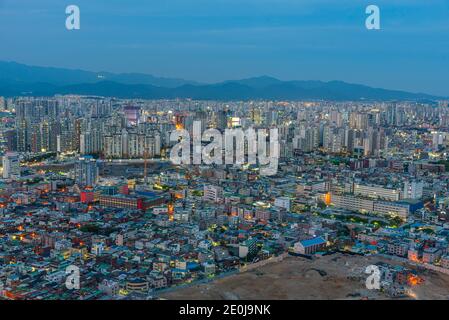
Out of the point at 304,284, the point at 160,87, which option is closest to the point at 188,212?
the point at 304,284

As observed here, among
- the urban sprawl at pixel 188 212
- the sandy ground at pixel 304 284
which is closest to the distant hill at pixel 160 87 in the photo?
the urban sprawl at pixel 188 212

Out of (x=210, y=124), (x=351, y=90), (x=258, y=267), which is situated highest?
(x=351, y=90)

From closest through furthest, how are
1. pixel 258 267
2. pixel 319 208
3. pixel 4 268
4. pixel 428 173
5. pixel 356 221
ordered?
pixel 4 268, pixel 258 267, pixel 356 221, pixel 319 208, pixel 428 173

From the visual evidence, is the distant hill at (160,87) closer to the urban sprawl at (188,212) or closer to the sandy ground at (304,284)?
the urban sprawl at (188,212)

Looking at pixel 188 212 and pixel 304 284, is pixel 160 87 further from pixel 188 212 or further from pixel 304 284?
pixel 304 284

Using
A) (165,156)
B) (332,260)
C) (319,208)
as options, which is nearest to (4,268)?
(332,260)

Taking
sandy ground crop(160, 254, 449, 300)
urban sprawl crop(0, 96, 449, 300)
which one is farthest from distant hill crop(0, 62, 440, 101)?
sandy ground crop(160, 254, 449, 300)

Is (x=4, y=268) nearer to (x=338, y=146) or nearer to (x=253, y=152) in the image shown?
(x=253, y=152)

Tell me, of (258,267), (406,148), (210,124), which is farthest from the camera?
(210,124)

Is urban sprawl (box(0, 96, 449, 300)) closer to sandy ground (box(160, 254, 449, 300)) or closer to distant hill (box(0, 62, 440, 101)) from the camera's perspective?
sandy ground (box(160, 254, 449, 300))
